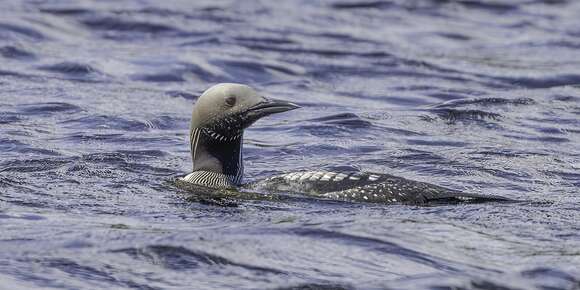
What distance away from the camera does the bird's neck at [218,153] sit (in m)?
9.38

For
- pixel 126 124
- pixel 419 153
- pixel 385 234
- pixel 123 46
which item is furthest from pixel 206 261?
pixel 123 46

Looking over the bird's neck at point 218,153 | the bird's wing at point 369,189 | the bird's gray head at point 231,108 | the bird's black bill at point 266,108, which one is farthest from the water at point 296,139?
the bird's black bill at point 266,108

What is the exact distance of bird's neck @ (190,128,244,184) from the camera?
9.38 metres

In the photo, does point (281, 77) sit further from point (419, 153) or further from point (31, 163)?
point (31, 163)

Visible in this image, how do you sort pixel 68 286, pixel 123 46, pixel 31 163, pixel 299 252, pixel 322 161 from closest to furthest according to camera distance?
pixel 68 286 < pixel 299 252 < pixel 31 163 < pixel 322 161 < pixel 123 46

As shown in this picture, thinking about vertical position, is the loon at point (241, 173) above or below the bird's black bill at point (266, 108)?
below

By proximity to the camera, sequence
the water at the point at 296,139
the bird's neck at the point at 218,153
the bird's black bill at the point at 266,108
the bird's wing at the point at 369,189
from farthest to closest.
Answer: the bird's neck at the point at 218,153 < the bird's black bill at the point at 266,108 < the bird's wing at the point at 369,189 < the water at the point at 296,139

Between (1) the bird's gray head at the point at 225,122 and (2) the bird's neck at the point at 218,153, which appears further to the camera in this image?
(2) the bird's neck at the point at 218,153

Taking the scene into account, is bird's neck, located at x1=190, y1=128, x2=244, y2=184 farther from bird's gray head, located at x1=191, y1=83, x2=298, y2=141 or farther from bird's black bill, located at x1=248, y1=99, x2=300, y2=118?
bird's black bill, located at x1=248, y1=99, x2=300, y2=118

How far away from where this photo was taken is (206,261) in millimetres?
7320

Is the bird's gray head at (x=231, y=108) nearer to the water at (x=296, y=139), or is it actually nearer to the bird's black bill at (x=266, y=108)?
the bird's black bill at (x=266, y=108)

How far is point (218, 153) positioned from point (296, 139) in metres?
2.49

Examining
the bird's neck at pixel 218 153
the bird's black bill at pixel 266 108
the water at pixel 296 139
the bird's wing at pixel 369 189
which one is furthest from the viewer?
the bird's neck at pixel 218 153

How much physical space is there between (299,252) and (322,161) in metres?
3.30
